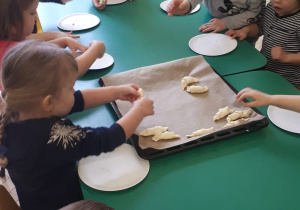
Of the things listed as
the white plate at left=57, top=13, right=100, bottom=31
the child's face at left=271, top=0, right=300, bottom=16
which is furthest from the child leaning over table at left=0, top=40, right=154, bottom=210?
the child's face at left=271, top=0, right=300, bottom=16

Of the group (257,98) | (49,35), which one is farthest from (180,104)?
(49,35)

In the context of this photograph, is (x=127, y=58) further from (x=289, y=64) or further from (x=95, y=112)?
(x=289, y=64)

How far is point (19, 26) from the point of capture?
3.90ft

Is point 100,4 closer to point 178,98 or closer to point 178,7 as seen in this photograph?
point 178,7

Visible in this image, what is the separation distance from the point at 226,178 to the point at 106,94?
19.1 inches

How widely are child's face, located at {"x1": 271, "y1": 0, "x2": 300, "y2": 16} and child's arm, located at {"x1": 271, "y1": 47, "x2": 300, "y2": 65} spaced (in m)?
0.19

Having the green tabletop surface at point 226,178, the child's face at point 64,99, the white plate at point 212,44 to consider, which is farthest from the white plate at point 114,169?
the white plate at point 212,44

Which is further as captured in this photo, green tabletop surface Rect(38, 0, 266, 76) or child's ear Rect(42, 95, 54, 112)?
green tabletop surface Rect(38, 0, 266, 76)

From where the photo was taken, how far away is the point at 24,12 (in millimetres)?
1157

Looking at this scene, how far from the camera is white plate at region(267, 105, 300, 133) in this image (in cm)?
99

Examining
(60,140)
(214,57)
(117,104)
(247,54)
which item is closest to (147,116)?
(117,104)

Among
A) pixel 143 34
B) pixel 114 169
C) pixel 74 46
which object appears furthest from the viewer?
pixel 143 34

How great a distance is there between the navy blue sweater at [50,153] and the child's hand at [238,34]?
88cm

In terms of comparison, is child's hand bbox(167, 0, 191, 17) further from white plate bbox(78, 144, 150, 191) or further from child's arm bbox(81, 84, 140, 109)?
white plate bbox(78, 144, 150, 191)
